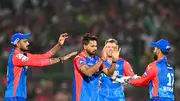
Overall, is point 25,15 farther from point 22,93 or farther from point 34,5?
point 22,93

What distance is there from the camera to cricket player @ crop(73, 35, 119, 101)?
25.6ft

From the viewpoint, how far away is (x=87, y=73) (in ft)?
25.3

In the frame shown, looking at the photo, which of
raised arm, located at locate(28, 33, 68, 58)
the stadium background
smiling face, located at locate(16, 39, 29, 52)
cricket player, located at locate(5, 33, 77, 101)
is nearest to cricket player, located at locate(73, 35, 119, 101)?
cricket player, located at locate(5, 33, 77, 101)

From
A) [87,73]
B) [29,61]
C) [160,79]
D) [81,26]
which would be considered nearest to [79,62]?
[87,73]

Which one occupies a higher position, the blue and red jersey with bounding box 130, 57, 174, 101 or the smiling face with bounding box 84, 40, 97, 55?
the smiling face with bounding box 84, 40, 97, 55

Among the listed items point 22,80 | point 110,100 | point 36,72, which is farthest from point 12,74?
point 36,72

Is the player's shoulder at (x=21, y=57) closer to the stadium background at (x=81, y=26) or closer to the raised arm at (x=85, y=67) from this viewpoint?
the raised arm at (x=85, y=67)

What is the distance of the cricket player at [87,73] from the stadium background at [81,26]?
7924mm

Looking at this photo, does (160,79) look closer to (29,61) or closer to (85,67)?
(85,67)

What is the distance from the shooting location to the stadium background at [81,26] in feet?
52.8

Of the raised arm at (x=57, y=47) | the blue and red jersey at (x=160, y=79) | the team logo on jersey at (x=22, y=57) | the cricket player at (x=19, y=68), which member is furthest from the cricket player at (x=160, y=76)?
the team logo on jersey at (x=22, y=57)

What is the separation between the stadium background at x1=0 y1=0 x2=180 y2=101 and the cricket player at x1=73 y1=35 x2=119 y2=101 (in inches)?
312

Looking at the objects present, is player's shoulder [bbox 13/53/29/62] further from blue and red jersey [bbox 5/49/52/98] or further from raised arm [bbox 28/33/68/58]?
raised arm [bbox 28/33/68/58]

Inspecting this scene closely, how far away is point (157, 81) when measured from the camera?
8.37 metres
